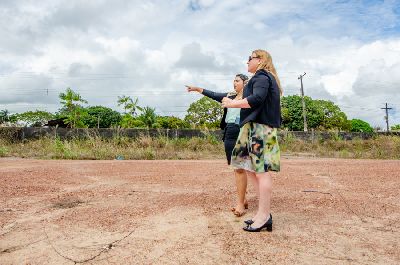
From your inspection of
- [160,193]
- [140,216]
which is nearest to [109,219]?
[140,216]

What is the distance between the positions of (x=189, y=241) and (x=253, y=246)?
51 centimetres

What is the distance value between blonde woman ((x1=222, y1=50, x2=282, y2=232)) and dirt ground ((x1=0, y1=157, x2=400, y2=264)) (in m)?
0.28

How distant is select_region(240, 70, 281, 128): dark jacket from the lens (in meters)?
3.52

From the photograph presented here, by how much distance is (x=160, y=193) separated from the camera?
17.8 ft

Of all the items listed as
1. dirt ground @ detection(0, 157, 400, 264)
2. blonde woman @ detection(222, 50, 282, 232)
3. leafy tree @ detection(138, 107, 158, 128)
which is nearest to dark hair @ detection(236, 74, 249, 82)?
blonde woman @ detection(222, 50, 282, 232)

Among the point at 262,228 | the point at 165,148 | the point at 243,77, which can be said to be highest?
the point at 243,77

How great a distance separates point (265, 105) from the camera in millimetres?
3594

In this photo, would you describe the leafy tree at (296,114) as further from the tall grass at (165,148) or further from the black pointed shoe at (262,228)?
the black pointed shoe at (262,228)

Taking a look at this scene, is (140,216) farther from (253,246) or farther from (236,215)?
(253,246)

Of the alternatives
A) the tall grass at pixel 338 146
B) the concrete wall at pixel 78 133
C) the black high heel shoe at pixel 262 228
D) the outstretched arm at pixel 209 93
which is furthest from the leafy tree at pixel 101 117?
the black high heel shoe at pixel 262 228

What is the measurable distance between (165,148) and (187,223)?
35.9ft

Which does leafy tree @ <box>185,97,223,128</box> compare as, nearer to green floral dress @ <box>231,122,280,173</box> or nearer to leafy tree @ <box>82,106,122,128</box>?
leafy tree @ <box>82,106,122,128</box>

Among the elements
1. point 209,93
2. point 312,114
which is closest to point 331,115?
point 312,114

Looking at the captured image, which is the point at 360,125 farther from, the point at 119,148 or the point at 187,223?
the point at 187,223
